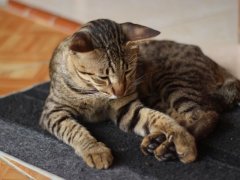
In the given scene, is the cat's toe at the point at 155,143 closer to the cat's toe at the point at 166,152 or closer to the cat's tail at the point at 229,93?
the cat's toe at the point at 166,152

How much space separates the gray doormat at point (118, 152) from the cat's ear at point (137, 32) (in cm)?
36

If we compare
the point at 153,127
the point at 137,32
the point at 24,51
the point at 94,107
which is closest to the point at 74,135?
the point at 94,107

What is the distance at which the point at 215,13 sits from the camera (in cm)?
337

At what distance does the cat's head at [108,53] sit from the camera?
1.47 m

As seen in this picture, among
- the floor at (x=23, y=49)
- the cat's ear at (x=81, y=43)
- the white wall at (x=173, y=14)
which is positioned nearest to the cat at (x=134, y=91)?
the cat's ear at (x=81, y=43)

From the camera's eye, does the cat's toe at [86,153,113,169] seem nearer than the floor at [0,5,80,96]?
Yes

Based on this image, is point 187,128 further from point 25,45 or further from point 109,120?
point 25,45

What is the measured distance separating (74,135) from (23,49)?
1.49 m

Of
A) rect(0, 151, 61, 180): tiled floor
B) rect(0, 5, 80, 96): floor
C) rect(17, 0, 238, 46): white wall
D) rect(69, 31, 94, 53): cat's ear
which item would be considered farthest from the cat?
rect(17, 0, 238, 46): white wall

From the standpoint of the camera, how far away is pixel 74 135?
62.2 inches

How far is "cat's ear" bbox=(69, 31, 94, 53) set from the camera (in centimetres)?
141

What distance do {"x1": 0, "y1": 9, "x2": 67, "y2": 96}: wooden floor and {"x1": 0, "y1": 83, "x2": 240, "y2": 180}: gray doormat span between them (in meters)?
0.51

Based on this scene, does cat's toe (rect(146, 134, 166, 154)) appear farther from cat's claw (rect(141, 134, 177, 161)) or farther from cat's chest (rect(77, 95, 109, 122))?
cat's chest (rect(77, 95, 109, 122))

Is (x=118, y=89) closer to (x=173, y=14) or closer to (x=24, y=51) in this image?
(x=24, y=51)
